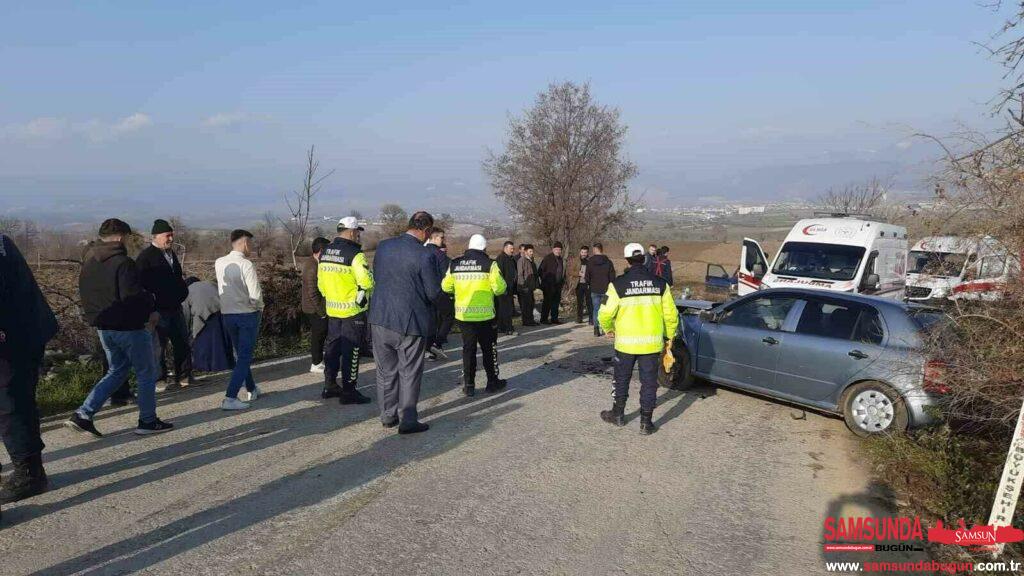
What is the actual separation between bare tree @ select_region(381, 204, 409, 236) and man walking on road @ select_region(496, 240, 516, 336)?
32.2 ft

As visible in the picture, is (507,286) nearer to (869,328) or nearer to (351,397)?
(351,397)

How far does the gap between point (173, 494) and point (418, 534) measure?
6.52ft

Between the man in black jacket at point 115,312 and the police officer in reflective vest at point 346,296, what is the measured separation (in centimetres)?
176

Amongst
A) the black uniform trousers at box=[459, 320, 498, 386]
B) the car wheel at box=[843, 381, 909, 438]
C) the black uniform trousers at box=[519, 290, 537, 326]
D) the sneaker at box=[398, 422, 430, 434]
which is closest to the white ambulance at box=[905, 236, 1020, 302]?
the car wheel at box=[843, 381, 909, 438]

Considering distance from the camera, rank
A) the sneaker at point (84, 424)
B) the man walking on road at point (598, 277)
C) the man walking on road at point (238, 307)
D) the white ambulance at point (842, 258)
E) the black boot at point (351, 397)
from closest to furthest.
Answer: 1. the sneaker at point (84, 424)
2. the man walking on road at point (238, 307)
3. the black boot at point (351, 397)
4. the white ambulance at point (842, 258)
5. the man walking on road at point (598, 277)

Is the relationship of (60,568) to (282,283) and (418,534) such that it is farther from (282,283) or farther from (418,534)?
(282,283)

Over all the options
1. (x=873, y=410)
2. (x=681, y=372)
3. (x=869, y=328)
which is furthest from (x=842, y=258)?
(x=873, y=410)

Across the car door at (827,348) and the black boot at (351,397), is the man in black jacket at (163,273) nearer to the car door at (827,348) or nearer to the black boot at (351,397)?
the black boot at (351,397)

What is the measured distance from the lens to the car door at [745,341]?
7.08 meters

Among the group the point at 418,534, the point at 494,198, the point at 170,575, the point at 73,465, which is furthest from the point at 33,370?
the point at 494,198

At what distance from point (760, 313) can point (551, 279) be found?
6477 mm

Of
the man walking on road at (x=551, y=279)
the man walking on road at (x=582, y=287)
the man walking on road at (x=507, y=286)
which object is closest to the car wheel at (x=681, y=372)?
the man walking on road at (x=507, y=286)

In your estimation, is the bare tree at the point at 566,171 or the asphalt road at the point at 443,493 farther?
the bare tree at the point at 566,171

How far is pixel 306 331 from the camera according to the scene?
12.0 metres
